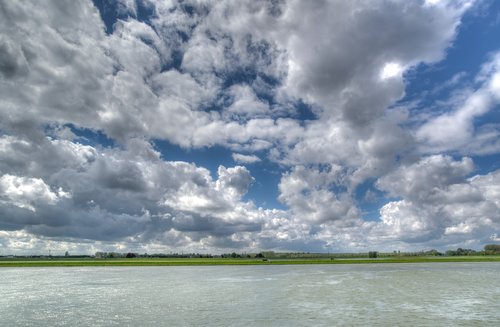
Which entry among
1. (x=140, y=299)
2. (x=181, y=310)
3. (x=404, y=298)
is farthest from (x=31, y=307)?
(x=404, y=298)

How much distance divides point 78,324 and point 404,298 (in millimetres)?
35123

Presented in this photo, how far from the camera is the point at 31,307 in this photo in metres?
41.9

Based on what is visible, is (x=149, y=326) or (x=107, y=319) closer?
(x=149, y=326)

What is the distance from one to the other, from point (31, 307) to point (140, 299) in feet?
40.1

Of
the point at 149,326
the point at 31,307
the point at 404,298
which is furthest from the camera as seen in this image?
the point at 404,298

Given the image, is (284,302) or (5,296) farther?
(5,296)

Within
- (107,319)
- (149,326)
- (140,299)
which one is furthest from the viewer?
(140,299)

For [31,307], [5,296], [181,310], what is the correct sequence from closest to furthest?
[181,310] → [31,307] → [5,296]

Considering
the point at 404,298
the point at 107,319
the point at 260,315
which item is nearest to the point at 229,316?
the point at 260,315

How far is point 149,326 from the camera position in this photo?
101 feet

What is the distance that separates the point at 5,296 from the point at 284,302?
127ft

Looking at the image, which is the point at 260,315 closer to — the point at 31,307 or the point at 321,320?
the point at 321,320

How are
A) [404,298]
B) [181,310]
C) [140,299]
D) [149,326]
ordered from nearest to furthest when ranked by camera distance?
[149,326], [181,310], [404,298], [140,299]

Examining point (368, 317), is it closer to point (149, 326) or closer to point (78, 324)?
point (149, 326)
